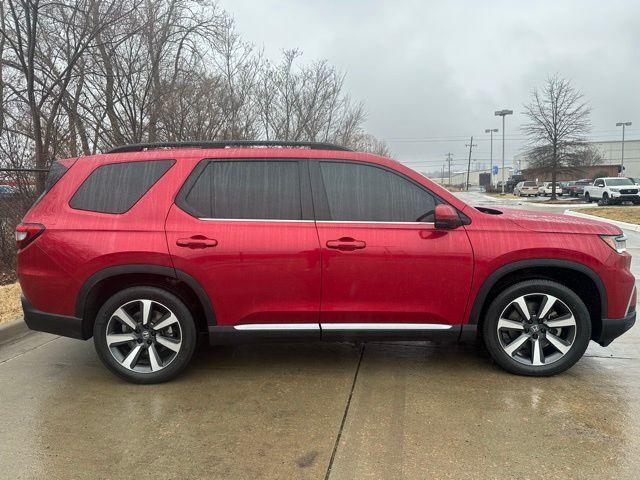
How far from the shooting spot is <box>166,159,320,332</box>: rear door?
3633 mm

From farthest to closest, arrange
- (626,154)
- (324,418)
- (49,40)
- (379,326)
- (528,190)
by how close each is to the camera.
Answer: (626,154) → (528,190) → (49,40) → (379,326) → (324,418)

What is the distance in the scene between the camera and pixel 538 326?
383cm

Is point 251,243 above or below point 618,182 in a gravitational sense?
below

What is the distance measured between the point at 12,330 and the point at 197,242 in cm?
274

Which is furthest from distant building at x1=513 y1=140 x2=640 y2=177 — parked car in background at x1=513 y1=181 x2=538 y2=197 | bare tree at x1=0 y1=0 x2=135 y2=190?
bare tree at x1=0 y1=0 x2=135 y2=190

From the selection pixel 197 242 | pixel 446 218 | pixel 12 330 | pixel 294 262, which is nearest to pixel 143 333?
pixel 197 242

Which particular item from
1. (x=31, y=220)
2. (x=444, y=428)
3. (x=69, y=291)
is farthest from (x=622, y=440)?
(x=31, y=220)

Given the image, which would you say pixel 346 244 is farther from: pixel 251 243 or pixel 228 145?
pixel 228 145

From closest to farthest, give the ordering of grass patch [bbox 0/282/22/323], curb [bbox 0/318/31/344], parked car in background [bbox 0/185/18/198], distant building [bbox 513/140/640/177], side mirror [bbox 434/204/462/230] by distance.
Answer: side mirror [bbox 434/204/462/230]
curb [bbox 0/318/31/344]
grass patch [bbox 0/282/22/323]
parked car in background [bbox 0/185/18/198]
distant building [bbox 513/140/640/177]

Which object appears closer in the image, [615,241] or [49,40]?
[615,241]

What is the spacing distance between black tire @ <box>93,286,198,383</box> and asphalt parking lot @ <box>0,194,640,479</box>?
0.39 ft

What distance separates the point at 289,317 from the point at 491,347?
1.61 meters

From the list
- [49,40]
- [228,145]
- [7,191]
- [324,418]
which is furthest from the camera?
[49,40]

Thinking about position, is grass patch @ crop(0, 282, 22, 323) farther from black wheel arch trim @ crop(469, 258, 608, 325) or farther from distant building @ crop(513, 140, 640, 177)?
distant building @ crop(513, 140, 640, 177)
